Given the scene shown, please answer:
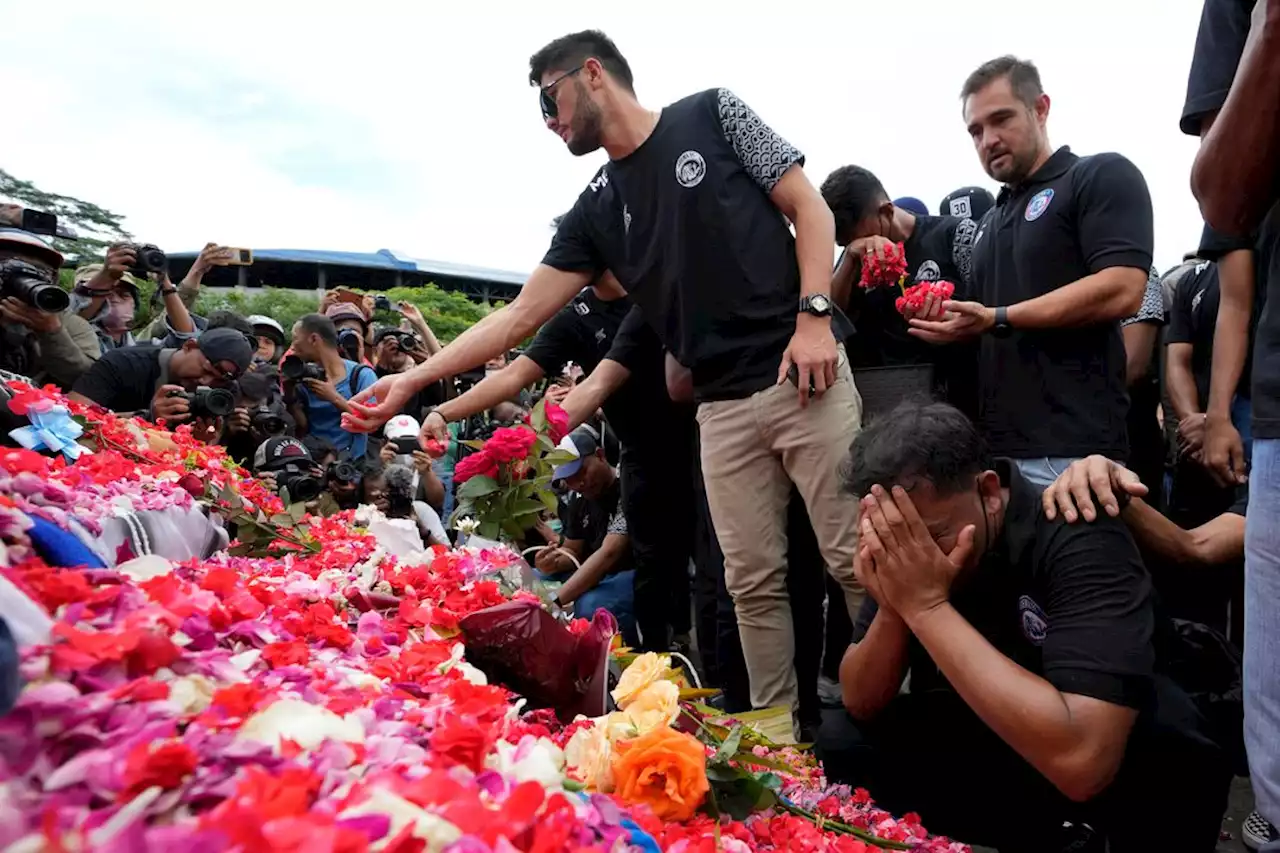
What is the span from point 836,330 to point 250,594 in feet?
5.81

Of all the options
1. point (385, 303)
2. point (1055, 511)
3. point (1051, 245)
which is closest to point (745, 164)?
point (1051, 245)

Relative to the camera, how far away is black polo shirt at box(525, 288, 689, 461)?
3312 millimetres

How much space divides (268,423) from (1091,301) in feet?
10.6

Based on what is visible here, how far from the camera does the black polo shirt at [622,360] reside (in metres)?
3.31

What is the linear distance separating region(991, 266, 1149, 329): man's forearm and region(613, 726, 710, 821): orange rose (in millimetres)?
1700

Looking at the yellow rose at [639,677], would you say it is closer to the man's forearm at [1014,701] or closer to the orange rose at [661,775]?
the orange rose at [661,775]

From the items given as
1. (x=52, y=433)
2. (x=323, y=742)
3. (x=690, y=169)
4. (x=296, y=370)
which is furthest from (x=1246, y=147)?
(x=296, y=370)

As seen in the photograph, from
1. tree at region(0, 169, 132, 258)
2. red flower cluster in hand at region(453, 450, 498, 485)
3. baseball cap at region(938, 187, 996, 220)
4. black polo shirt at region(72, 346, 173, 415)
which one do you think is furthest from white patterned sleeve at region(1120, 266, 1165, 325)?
tree at region(0, 169, 132, 258)

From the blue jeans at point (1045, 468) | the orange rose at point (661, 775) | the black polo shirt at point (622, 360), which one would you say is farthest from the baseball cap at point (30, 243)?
the blue jeans at point (1045, 468)

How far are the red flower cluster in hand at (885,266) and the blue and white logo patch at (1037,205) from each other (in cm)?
38

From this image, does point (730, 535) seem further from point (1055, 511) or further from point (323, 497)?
point (323, 497)

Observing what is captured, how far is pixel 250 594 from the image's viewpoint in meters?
1.09

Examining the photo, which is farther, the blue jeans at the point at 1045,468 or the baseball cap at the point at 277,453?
the baseball cap at the point at 277,453

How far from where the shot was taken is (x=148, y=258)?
428 cm
